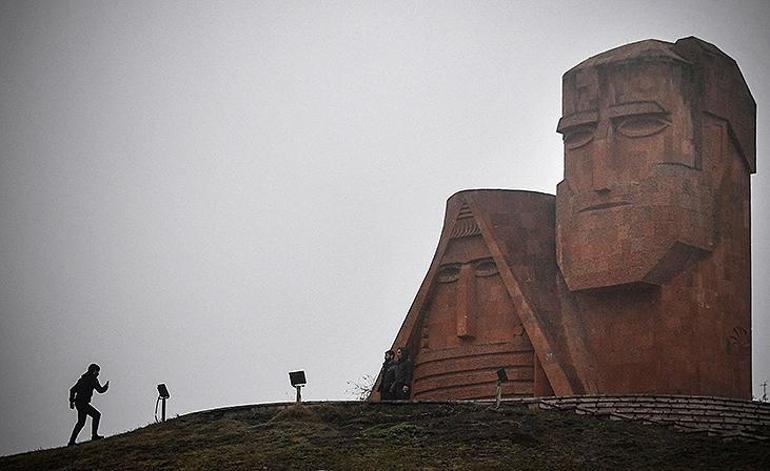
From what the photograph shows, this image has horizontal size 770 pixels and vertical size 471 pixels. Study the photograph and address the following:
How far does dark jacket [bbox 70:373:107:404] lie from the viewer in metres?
32.3

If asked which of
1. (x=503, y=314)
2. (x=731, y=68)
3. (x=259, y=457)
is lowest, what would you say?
(x=259, y=457)

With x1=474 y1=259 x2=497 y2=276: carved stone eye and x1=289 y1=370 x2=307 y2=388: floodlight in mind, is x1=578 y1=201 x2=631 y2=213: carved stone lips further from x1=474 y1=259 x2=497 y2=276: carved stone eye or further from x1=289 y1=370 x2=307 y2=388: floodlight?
x1=289 y1=370 x2=307 y2=388: floodlight

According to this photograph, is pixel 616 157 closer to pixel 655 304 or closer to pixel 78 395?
pixel 655 304

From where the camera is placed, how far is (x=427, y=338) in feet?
130

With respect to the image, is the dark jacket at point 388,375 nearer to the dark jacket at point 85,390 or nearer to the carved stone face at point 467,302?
the carved stone face at point 467,302

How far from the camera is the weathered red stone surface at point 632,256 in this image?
36.0m

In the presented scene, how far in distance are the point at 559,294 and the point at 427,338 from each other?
3.69 meters

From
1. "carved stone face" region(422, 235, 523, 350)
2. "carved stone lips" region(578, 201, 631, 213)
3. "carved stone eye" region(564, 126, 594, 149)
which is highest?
"carved stone eye" region(564, 126, 594, 149)

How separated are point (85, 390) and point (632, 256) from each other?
1235 cm

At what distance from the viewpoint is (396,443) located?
28.8 m

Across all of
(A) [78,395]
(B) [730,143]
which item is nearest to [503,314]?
(B) [730,143]

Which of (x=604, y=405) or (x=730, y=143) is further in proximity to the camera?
(x=730, y=143)

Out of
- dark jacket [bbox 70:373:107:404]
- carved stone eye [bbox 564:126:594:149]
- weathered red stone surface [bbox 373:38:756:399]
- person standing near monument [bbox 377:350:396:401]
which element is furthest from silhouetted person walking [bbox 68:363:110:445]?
carved stone eye [bbox 564:126:594:149]

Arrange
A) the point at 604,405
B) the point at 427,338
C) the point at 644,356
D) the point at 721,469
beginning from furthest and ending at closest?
the point at 427,338, the point at 644,356, the point at 604,405, the point at 721,469
